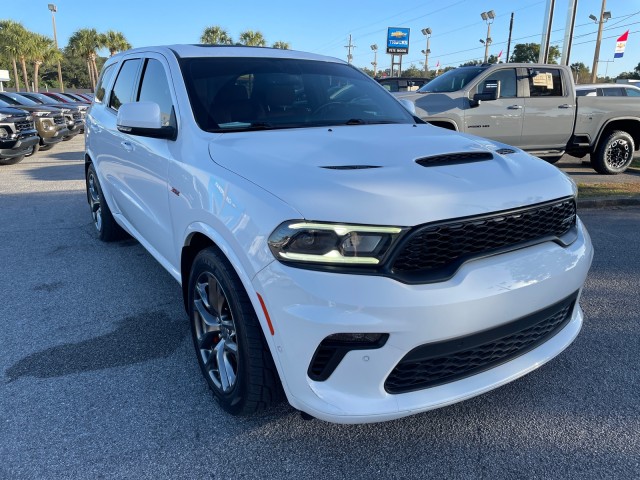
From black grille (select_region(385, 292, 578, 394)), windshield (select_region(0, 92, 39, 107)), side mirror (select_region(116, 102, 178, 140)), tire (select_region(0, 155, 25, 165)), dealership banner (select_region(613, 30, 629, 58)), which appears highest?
dealership banner (select_region(613, 30, 629, 58))

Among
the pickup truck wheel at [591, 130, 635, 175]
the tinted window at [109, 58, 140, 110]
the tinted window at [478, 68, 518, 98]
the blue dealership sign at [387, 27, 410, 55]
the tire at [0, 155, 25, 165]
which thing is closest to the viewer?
the tinted window at [109, 58, 140, 110]

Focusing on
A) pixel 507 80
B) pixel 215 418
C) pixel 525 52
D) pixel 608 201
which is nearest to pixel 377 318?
pixel 215 418

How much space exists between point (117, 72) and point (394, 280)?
12.7 ft

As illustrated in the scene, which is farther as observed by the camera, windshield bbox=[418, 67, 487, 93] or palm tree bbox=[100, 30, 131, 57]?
palm tree bbox=[100, 30, 131, 57]

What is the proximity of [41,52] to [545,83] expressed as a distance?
56.1m

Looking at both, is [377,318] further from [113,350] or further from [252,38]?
[252,38]

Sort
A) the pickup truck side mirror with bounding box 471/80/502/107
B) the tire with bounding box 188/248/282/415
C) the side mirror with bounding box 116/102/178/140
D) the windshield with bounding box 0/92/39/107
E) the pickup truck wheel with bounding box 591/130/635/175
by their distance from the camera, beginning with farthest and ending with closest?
the windshield with bounding box 0/92/39/107, the pickup truck wheel with bounding box 591/130/635/175, the pickup truck side mirror with bounding box 471/80/502/107, the side mirror with bounding box 116/102/178/140, the tire with bounding box 188/248/282/415

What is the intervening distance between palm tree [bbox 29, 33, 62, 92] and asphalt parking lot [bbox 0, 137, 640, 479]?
54.7m

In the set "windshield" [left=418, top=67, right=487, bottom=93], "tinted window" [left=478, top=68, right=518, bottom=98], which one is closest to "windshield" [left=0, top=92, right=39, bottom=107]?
"windshield" [left=418, top=67, right=487, bottom=93]

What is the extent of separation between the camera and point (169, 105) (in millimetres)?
3104

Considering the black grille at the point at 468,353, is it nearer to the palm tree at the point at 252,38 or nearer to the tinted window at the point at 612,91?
the tinted window at the point at 612,91

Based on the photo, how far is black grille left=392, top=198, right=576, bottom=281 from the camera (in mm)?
1920

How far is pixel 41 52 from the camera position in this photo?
168 feet

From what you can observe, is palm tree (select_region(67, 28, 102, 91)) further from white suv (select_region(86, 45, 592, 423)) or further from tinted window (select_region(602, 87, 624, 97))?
white suv (select_region(86, 45, 592, 423))
